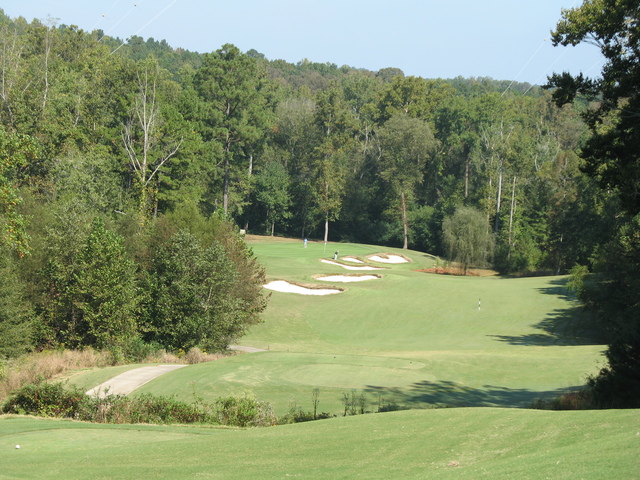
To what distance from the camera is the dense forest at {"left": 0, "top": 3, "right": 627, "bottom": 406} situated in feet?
101

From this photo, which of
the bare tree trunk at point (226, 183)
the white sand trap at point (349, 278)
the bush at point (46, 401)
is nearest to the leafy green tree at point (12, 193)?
the bush at point (46, 401)

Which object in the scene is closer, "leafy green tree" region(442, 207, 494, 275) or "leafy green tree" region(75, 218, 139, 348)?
"leafy green tree" region(75, 218, 139, 348)

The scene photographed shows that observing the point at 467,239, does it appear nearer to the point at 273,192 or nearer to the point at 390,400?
the point at 273,192

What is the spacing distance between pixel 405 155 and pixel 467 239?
28537 millimetres

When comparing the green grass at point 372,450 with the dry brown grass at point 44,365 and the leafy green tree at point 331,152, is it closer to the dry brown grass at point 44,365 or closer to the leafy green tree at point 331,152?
the dry brown grass at point 44,365

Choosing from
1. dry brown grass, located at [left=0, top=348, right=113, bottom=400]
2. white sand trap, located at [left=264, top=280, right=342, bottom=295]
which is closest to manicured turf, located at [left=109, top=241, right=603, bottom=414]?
white sand trap, located at [left=264, top=280, right=342, bottom=295]

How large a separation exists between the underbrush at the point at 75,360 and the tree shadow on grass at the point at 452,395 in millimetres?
10923

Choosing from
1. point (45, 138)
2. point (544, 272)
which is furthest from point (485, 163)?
point (45, 138)

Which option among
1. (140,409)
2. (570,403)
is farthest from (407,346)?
(140,409)

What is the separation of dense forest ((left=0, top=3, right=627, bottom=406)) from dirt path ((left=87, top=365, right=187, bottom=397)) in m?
5.18

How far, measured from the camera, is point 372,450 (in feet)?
31.7

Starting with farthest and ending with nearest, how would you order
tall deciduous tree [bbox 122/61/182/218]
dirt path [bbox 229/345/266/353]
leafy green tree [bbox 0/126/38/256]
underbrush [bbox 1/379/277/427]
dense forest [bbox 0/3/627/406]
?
tall deciduous tree [bbox 122/61/182/218], dirt path [bbox 229/345/266/353], dense forest [bbox 0/3/627/406], leafy green tree [bbox 0/126/38/256], underbrush [bbox 1/379/277/427]

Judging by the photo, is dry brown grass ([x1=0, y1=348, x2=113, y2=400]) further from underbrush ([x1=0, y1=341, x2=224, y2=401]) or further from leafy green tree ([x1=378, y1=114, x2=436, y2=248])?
leafy green tree ([x1=378, y1=114, x2=436, y2=248])

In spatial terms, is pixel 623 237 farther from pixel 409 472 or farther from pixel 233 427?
pixel 409 472
